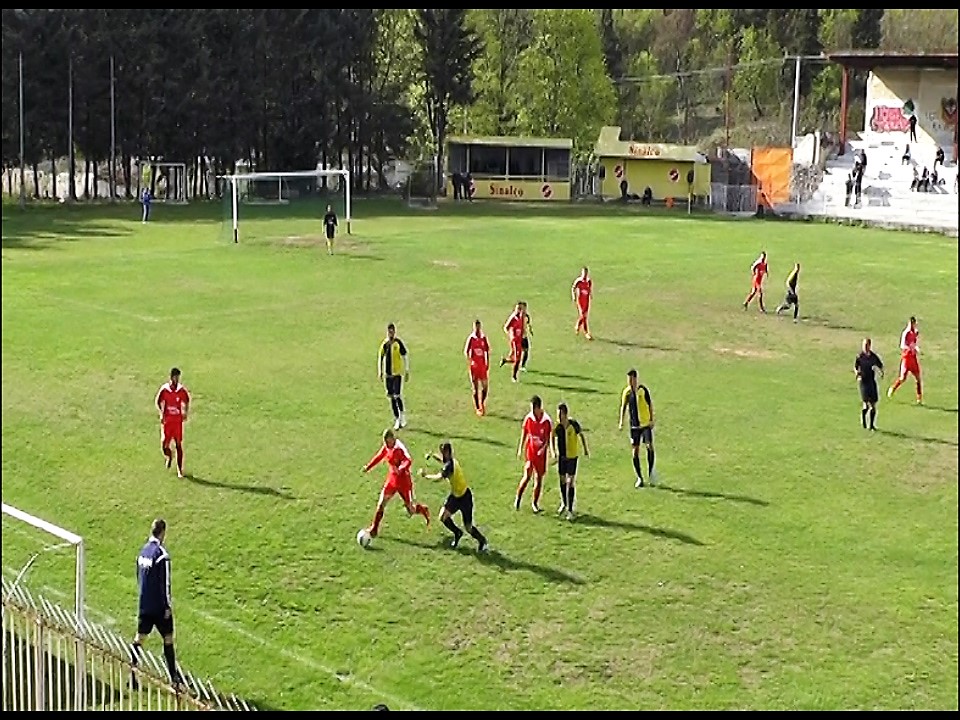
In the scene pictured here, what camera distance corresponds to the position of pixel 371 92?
75562mm

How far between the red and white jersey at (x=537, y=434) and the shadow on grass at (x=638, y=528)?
1.04 metres

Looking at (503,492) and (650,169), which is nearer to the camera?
(503,492)

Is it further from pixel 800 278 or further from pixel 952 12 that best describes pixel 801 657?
pixel 952 12

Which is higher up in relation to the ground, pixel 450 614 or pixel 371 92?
pixel 371 92

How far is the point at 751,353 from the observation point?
29.5m

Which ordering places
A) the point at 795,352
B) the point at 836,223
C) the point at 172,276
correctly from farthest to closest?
the point at 836,223 → the point at 172,276 → the point at 795,352

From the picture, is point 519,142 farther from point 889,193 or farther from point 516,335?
point 516,335

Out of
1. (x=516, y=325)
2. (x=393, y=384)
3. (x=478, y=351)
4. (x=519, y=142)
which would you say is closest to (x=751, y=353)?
(x=516, y=325)

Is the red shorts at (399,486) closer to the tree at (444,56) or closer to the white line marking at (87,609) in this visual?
the white line marking at (87,609)

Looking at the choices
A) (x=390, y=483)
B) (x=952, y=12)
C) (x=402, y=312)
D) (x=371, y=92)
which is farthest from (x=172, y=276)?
(x=952, y=12)

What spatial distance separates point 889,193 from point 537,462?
49.2 metres

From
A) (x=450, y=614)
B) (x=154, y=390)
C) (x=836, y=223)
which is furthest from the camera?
(x=836, y=223)

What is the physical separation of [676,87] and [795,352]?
234ft

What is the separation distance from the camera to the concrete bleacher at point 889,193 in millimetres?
58500
